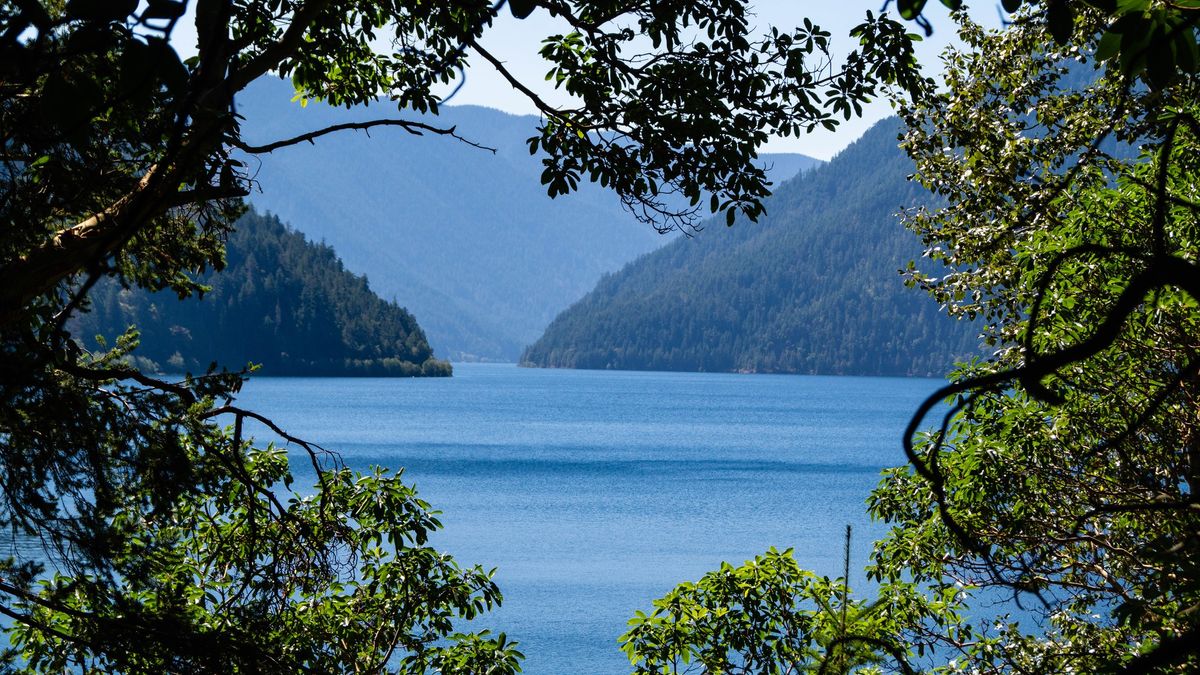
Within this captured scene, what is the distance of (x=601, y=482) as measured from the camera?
150ft

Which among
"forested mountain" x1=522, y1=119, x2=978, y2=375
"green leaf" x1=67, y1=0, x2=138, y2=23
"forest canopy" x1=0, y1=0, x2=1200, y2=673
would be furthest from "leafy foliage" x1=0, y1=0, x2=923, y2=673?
"forested mountain" x1=522, y1=119, x2=978, y2=375

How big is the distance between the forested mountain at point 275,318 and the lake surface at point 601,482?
11.2 metres

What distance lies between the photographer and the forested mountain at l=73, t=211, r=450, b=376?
105938mm

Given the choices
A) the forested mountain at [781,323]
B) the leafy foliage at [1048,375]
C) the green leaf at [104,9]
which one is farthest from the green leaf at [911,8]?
the forested mountain at [781,323]

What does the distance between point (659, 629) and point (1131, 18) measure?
6.56m

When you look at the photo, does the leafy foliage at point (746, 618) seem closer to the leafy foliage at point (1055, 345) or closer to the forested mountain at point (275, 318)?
the leafy foliage at point (1055, 345)

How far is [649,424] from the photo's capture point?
74750mm

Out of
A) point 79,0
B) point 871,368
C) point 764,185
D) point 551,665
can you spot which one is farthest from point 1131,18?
point 871,368

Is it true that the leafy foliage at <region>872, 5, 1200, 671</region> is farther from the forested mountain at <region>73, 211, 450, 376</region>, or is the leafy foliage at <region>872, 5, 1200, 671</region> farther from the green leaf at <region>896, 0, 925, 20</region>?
the forested mountain at <region>73, 211, 450, 376</region>

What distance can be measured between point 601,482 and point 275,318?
70590 mm

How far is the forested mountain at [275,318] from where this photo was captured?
348ft

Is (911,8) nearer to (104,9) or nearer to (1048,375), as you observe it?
(104,9)

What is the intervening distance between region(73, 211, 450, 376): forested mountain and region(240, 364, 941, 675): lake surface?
1120 cm

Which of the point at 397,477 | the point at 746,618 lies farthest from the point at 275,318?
the point at 746,618
